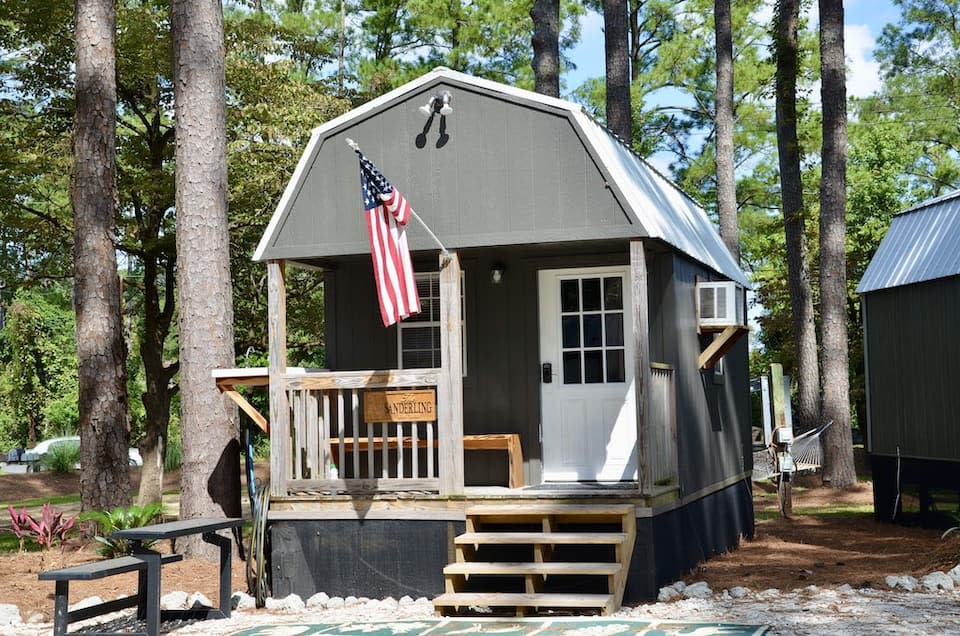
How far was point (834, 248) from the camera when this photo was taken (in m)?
18.1

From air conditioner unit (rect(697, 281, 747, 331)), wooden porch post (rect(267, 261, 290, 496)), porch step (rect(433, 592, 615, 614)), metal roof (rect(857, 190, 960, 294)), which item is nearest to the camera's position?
porch step (rect(433, 592, 615, 614))

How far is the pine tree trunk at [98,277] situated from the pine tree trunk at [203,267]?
1953mm

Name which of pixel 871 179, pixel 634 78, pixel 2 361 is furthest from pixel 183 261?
pixel 2 361

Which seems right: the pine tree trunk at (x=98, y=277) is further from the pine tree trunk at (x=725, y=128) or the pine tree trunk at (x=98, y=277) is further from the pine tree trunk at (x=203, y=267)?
the pine tree trunk at (x=725, y=128)

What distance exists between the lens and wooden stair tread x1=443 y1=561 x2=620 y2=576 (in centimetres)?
817

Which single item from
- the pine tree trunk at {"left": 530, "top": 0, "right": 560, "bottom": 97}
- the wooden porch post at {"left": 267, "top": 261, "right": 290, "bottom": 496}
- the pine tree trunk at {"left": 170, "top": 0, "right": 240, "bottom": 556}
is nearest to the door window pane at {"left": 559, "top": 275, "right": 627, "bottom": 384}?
the wooden porch post at {"left": 267, "top": 261, "right": 290, "bottom": 496}

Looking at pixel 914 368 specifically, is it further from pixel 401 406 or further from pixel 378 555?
pixel 378 555

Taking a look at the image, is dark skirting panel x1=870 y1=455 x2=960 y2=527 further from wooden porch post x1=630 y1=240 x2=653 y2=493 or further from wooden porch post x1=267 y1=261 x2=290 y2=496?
wooden porch post x1=267 y1=261 x2=290 y2=496

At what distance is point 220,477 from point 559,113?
452cm

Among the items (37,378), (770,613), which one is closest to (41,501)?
(37,378)

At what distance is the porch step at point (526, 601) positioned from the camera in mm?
7992

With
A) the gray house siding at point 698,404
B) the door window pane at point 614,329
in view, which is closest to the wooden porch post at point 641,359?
the gray house siding at point 698,404

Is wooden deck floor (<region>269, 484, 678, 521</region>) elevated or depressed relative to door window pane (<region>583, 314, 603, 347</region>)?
depressed

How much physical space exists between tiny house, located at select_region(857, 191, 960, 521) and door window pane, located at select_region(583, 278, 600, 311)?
4493 millimetres
